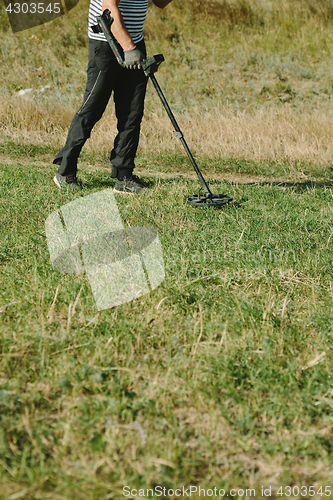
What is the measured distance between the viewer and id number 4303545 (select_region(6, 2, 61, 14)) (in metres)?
16.2

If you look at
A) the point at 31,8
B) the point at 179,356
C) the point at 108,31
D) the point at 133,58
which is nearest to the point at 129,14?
the point at 108,31

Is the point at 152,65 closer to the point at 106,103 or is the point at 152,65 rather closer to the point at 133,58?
the point at 133,58

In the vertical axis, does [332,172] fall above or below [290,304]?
below

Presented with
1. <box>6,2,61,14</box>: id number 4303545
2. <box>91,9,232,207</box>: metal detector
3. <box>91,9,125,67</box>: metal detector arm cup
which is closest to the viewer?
<box>91,9,232,207</box>: metal detector

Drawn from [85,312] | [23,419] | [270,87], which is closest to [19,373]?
[23,419]

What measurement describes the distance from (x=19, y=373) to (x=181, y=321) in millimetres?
734

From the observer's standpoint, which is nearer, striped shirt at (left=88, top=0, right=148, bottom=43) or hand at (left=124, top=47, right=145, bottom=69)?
hand at (left=124, top=47, right=145, bottom=69)

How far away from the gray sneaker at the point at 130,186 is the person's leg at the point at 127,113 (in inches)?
2.5

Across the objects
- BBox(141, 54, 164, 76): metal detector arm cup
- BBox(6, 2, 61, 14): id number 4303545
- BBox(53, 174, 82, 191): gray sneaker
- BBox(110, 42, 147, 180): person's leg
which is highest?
BBox(6, 2, 61, 14): id number 4303545

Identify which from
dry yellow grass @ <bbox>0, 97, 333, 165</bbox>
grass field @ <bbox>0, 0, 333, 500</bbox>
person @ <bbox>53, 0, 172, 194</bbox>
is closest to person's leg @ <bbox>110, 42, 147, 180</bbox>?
person @ <bbox>53, 0, 172, 194</bbox>

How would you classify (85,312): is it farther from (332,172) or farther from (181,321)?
(332,172)

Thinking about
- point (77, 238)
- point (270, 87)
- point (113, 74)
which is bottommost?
point (270, 87)

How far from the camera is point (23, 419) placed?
1462 millimetres

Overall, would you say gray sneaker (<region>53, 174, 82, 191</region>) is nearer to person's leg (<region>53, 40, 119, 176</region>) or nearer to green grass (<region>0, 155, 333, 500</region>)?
person's leg (<region>53, 40, 119, 176</region>)
